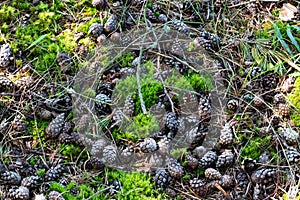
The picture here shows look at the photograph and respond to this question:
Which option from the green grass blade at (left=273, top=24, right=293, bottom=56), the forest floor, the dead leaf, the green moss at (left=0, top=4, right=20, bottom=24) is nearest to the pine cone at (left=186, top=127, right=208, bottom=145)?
the forest floor

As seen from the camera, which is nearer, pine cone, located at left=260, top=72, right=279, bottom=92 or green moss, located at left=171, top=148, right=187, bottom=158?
green moss, located at left=171, top=148, right=187, bottom=158

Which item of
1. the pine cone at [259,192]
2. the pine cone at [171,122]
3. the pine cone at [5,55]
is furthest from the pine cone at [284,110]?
the pine cone at [5,55]

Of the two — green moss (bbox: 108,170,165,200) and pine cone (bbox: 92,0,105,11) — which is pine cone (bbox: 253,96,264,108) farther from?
pine cone (bbox: 92,0,105,11)

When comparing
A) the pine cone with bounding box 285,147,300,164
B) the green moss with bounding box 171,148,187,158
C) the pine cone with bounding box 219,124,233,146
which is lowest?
the green moss with bounding box 171,148,187,158

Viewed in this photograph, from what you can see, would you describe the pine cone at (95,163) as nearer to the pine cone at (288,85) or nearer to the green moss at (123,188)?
the green moss at (123,188)

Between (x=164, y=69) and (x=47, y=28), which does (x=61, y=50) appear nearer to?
(x=47, y=28)

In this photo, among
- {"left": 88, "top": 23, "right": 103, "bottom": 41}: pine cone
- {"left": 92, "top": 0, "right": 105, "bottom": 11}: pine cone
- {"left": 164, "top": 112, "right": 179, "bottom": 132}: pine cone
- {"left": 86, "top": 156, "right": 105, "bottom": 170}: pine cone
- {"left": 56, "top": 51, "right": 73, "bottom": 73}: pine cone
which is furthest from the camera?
{"left": 92, "top": 0, "right": 105, "bottom": 11}: pine cone
